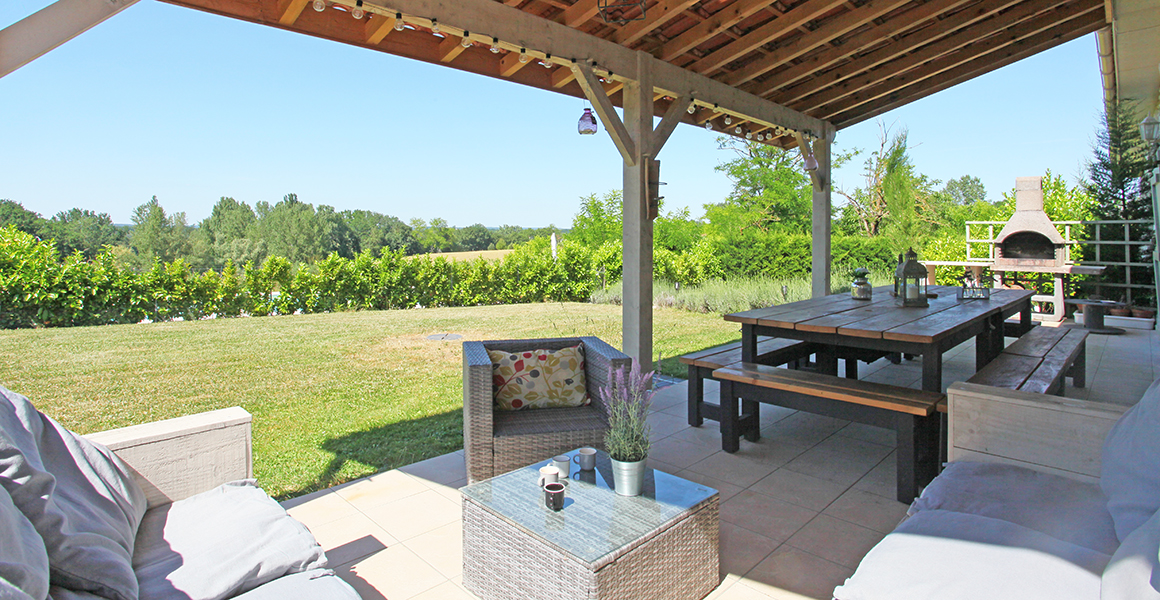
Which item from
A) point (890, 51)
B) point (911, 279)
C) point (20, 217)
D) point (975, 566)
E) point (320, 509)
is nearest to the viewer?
point (975, 566)

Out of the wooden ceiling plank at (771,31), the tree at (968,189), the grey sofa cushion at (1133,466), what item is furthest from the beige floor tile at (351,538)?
the tree at (968,189)

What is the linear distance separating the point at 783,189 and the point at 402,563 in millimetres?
15574

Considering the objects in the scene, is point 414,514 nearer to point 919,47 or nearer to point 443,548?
point 443,548

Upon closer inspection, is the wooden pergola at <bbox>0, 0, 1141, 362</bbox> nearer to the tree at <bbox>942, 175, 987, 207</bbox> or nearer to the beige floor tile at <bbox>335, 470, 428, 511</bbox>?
the beige floor tile at <bbox>335, 470, 428, 511</bbox>

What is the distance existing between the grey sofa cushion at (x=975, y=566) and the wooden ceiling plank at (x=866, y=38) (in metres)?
4.31

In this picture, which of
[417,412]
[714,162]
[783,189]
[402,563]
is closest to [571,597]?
[402,563]

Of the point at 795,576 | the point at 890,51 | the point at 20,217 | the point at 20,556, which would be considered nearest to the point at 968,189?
the point at 890,51

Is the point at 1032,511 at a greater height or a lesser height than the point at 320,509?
greater

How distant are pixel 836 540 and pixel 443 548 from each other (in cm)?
153

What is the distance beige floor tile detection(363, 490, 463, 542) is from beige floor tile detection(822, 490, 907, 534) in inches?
64.2

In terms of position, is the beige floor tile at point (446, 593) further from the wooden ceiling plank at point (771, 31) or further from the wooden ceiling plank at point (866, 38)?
the wooden ceiling plank at point (866, 38)

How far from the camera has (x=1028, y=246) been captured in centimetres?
839

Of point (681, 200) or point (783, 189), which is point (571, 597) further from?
point (681, 200)

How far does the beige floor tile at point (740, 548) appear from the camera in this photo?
215cm
